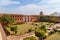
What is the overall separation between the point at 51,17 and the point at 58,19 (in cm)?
185

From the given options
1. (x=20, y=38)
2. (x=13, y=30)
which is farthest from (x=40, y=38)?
(x=13, y=30)

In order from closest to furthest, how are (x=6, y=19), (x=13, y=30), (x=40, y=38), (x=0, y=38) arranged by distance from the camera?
(x=0, y=38) < (x=40, y=38) < (x=13, y=30) < (x=6, y=19)

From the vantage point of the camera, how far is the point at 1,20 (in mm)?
27859

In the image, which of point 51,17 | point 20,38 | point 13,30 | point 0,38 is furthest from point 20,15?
point 0,38

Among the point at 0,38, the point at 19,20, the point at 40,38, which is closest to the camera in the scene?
the point at 0,38

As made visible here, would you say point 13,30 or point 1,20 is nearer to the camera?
point 13,30

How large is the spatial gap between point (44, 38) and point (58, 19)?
24.0 m

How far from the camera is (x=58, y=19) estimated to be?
37.1m

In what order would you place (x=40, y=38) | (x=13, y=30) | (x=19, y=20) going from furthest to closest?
1. (x=19, y=20)
2. (x=13, y=30)
3. (x=40, y=38)

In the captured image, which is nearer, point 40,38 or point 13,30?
point 40,38

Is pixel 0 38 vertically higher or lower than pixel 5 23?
higher

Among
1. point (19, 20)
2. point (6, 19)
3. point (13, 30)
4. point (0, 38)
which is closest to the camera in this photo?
point (0, 38)

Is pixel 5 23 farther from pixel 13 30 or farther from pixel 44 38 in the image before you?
pixel 44 38

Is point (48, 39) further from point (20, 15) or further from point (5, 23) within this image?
point (20, 15)
